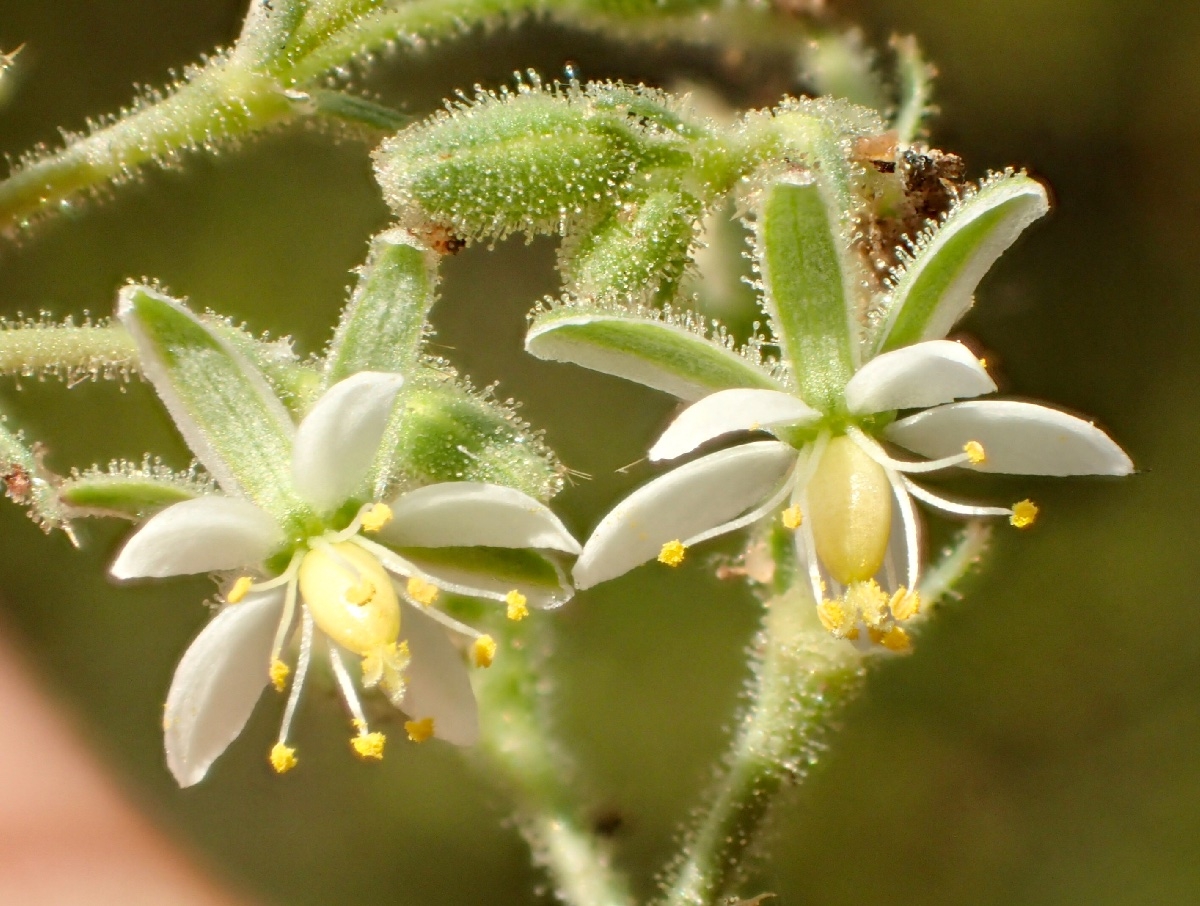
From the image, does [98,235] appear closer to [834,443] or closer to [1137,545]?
[834,443]

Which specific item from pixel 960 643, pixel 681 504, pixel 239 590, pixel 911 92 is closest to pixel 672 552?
pixel 681 504

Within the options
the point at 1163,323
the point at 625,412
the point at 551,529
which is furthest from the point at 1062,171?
the point at 551,529

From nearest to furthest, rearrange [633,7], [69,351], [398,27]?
1. [69,351]
2. [398,27]
3. [633,7]

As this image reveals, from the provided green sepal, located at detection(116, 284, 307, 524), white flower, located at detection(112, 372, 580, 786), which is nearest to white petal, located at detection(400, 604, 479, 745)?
white flower, located at detection(112, 372, 580, 786)

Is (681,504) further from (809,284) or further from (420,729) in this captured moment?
(420,729)

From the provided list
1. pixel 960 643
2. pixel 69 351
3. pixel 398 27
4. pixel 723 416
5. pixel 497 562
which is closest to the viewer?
pixel 723 416

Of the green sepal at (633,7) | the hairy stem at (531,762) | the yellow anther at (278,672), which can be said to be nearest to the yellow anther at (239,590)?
the yellow anther at (278,672)

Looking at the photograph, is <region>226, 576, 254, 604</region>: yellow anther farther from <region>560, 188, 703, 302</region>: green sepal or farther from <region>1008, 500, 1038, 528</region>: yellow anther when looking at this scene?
<region>1008, 500, 1038, 528</region>: yellow anther

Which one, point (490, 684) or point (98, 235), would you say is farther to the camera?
point (98, 235)
